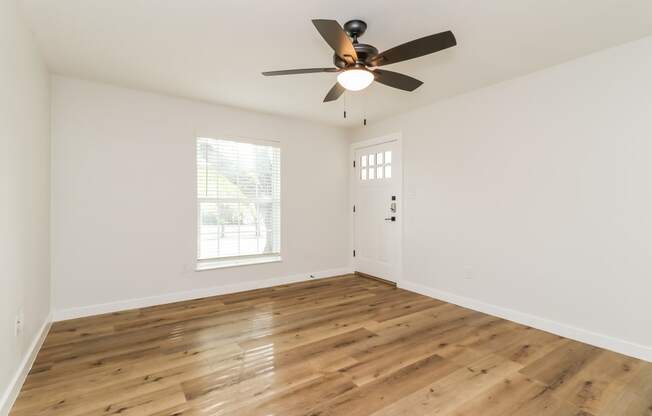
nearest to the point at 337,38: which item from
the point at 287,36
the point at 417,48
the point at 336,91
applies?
the point at 417,48

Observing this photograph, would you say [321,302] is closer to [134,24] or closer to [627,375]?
[627,375]

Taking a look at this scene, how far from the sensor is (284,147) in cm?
454

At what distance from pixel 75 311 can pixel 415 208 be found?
406 centimetres

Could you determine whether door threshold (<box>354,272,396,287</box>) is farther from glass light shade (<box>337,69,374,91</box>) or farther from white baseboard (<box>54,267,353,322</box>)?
glass light shade (<box>337,69,374,91</box>)

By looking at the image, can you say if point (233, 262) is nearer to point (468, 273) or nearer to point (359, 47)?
point (468, 273)

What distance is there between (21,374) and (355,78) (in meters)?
2.96

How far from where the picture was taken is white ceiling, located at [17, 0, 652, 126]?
202 cm

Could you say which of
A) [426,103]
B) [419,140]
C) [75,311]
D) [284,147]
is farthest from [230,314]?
[426,103]

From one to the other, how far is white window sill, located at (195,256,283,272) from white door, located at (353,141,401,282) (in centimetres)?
143

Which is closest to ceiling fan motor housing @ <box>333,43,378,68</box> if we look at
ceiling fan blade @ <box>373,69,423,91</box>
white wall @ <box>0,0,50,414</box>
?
ceiling fan blade @ <box>373,69,423,91</box>

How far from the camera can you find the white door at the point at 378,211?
14.5ft

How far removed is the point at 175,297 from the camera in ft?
12.1

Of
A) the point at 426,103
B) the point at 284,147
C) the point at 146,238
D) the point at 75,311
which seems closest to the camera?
the point at 75,311

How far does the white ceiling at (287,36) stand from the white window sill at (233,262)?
2148 mm
